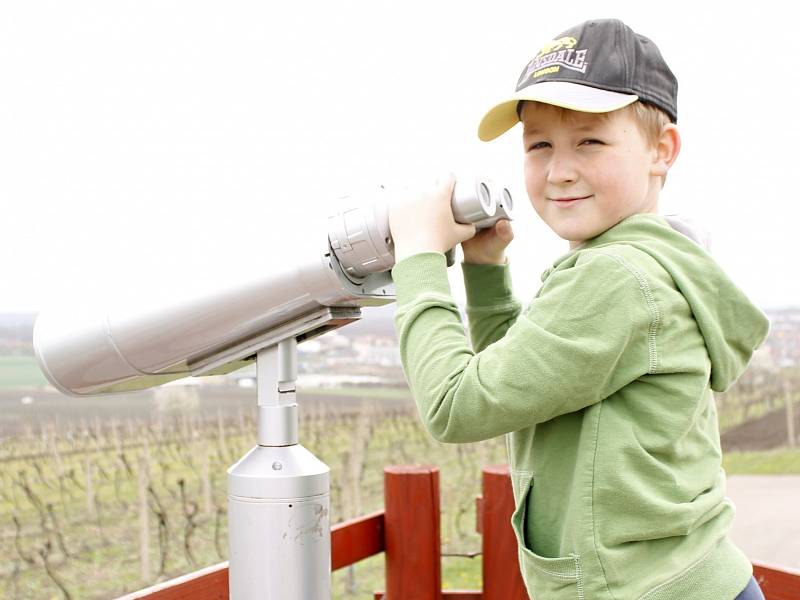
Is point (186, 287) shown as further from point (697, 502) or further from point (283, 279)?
point (697, 502)

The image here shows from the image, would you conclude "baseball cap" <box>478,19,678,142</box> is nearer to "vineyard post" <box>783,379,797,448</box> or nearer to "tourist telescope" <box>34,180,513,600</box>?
"tourist telescope" <box>34,180,513,600</box>

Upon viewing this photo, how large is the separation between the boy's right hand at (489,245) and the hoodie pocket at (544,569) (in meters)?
0.30

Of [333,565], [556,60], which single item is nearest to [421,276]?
[556,60]

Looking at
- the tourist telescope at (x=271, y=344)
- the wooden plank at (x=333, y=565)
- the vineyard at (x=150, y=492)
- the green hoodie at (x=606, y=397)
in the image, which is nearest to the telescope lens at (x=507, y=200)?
the tourist telescope at (x=271, y=344)

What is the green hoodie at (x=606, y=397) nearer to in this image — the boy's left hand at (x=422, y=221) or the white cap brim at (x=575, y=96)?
the boy's left hand at (x=422, y=221)

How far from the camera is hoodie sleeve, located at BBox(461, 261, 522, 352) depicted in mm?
1008

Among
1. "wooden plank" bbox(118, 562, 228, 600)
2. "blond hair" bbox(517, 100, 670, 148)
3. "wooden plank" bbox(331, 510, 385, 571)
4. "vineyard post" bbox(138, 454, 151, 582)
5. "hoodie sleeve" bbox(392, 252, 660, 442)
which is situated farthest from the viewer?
"vineyard post" bbox(138, 454, 151, 582)

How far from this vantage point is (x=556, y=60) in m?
0.81

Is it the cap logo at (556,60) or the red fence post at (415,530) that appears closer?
the cap logo at (556,60)

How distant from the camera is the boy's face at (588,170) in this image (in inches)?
30.6

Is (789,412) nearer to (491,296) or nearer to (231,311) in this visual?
(491,296)

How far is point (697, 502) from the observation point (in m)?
0.75

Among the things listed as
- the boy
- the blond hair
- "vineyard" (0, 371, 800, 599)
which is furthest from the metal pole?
"vineyard" (0, 371, 800, 599)

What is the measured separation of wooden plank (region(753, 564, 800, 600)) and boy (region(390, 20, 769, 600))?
1.14ft
